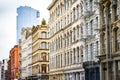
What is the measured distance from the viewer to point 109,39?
4316cm

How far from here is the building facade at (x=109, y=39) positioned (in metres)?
40.9

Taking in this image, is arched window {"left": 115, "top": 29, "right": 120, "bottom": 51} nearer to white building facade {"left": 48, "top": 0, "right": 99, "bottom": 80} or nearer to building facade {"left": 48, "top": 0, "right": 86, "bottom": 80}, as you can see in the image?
white building facade {"left": 48, "top": 0, "right": 99, "bottom": 80}

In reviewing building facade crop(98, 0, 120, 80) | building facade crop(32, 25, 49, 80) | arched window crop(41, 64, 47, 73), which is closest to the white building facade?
building facade crop(98, 0, 120, 80)

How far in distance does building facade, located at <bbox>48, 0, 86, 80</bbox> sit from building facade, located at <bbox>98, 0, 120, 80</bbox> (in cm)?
951

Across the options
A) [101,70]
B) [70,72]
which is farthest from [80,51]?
[101,70]

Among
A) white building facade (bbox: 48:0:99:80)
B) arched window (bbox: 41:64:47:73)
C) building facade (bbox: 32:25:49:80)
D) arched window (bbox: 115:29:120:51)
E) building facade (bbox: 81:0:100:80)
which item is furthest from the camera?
arched window (bbox: 41:64:47:73)

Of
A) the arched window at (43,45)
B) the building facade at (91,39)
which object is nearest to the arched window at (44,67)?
the arched window at (43,45)

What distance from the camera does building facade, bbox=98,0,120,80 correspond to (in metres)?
40.9

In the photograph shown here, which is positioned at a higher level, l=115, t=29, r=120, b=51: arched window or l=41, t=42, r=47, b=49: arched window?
l=41, t=42, r=47, b=49: arched window

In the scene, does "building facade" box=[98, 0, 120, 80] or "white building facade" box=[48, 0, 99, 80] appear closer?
"building facade" box=[98, 0, 120, 80]

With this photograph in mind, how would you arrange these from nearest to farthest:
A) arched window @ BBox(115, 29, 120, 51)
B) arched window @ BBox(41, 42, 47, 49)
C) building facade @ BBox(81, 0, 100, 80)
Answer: arched window @ BBox(115, 29, 120, 51)
building facade @ BBox(81, 0, 100, 80)
arched window @ BBox(41, 42, 47, 49)

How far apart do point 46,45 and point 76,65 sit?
42979 mm

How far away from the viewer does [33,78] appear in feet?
360

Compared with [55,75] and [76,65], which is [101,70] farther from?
[55,75]
